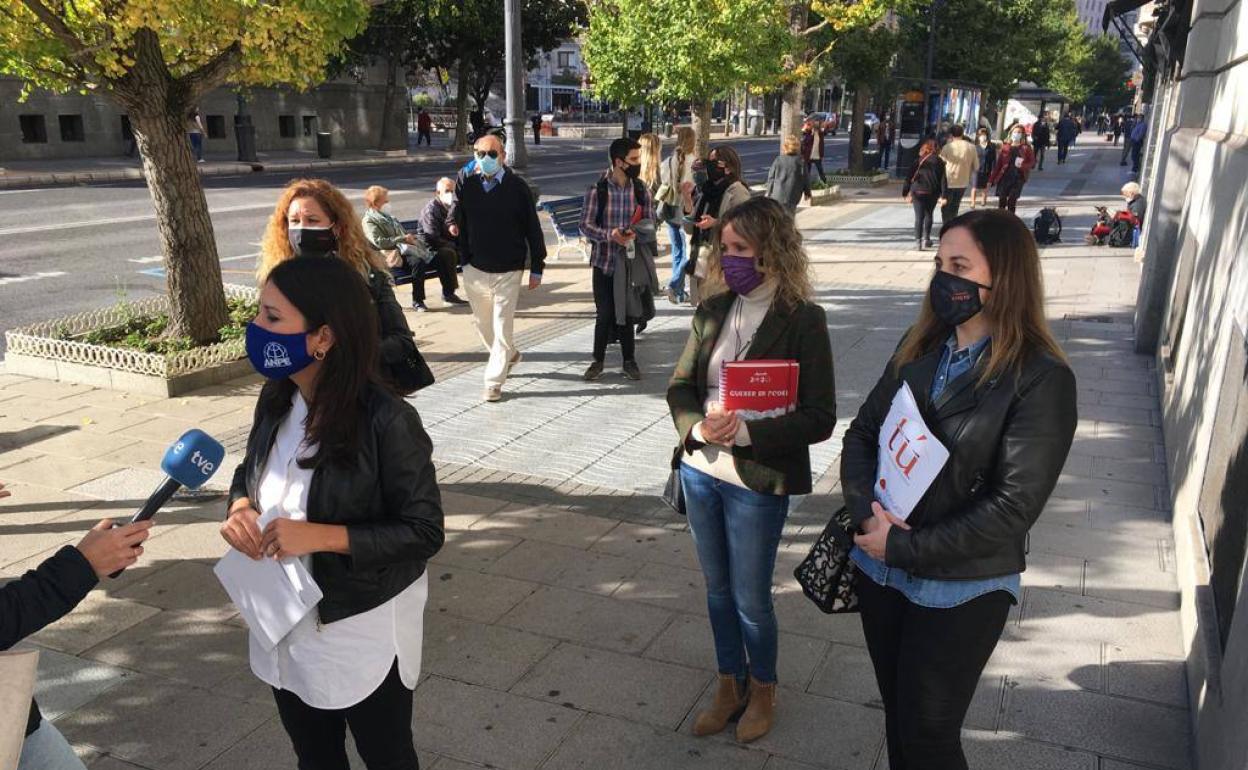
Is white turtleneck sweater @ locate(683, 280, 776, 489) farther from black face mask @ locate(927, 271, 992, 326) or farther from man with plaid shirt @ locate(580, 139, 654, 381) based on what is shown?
man with plaid shirt @ locate(580, 139, 654, 381)

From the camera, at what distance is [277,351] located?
7.98 ft

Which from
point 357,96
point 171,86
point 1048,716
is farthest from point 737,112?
point 1048,716

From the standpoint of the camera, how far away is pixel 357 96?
4172 centimetres

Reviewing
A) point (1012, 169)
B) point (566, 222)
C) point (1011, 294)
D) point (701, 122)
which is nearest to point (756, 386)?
point (1011, 294)

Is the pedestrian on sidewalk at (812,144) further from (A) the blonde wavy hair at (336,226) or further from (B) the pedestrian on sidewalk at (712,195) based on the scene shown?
(A) the blonde wavy hair at (336,226)

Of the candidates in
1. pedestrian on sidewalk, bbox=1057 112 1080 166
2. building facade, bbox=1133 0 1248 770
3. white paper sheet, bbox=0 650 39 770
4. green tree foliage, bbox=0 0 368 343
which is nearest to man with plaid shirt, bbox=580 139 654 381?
green tree foliage, bbox=0 0 368 343

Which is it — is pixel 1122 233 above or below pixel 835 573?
below

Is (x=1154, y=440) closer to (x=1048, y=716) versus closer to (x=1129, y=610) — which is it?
(x=1129, y=610)

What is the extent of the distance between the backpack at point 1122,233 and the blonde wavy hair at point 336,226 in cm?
1449

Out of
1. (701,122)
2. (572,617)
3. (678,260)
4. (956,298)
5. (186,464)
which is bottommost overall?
(572,617)

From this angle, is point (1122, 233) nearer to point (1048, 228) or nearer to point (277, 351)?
point (1048, 228)

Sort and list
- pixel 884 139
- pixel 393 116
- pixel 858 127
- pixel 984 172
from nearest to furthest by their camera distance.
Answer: pixel 984 172 < pixel 858 127 < pixel 884 139 < pixel 393 116

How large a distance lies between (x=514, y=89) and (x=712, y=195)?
14.8 feet

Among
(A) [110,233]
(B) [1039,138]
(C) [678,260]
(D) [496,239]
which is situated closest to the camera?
(D) [496,239]
